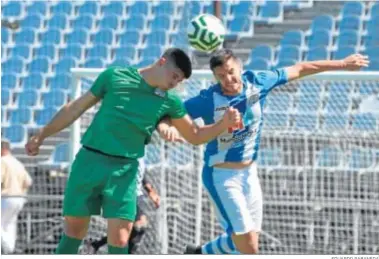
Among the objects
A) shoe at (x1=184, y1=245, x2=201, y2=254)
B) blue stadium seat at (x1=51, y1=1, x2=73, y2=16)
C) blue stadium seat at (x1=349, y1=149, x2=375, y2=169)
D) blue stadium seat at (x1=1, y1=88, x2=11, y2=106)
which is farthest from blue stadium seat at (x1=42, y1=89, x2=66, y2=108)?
shoe at (x1=184, y1=245, x2=201, y2=254)

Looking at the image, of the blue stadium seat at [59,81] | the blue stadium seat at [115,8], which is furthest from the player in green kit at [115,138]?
the blue stadium seat at [115,8]

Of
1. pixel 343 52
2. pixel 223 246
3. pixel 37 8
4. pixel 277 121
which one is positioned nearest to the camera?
pixel 223 246

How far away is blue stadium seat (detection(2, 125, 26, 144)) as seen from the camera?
52.2 ft

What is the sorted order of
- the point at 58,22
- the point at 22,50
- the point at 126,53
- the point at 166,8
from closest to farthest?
the point at 126,53
the point at 166,8
the point at 22,50
the point at 58,22

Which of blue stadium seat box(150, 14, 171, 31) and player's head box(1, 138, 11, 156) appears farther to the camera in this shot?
blue stadium seat box(150, 14, 171, 31)

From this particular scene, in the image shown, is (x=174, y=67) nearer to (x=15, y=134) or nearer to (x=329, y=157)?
(x=329, y=157)

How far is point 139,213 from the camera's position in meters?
11.3

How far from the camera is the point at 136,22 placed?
57.3 ft

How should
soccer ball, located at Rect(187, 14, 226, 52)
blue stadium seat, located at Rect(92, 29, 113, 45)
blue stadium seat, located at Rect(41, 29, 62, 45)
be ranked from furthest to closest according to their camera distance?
blue stadium seat, located at Rect(41, 29, 62, 45) < blue stadium seat, located at Rect(92, 29, 113, 45) < soccer ball, located at Rect(187, 14, 226, 52)

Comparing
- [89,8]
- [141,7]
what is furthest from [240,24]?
[89,8]

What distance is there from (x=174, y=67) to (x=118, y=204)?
3.35 ft

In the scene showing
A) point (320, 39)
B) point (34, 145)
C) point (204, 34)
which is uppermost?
point (320, 39)

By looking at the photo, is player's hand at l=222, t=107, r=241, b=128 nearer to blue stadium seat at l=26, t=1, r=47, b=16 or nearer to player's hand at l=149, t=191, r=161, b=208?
player's hand at l=149, t=191, r=161, b=208

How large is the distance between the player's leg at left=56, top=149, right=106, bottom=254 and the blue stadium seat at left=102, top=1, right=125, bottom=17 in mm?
10399
